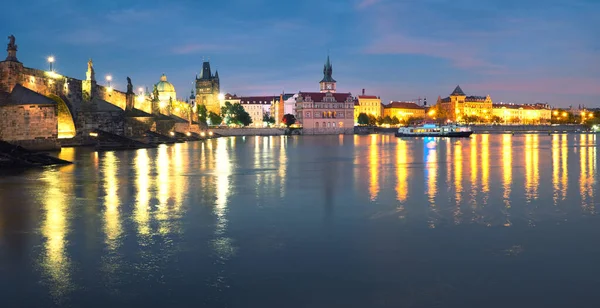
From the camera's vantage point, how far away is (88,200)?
645 inches

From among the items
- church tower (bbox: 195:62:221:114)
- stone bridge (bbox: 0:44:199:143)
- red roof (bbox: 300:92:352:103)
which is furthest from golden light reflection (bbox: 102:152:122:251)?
church tower (bbox: 195:62:221:114)

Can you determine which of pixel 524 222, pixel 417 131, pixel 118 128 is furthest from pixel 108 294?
pixel 417 131

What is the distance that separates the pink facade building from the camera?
145000 mm

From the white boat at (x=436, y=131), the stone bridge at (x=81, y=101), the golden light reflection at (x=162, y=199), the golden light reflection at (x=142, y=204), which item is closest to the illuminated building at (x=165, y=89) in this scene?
the white boat at (x=436, y=131)

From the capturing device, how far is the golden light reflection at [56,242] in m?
7.87

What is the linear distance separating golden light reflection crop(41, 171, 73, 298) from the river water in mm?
33

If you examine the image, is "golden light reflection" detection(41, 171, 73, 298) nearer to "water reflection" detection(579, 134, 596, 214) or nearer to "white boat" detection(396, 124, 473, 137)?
"water reflection" detection(579, 134, 596, 214)

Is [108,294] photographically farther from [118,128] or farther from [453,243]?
[118,128]

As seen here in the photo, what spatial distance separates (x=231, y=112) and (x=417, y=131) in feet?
180

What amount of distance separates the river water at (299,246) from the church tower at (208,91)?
164027mm

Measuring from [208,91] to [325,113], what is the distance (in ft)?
173

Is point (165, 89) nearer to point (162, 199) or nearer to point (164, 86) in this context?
point (164, 86)

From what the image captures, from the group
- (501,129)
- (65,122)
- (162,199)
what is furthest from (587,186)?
(501,129)

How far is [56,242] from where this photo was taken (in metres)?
10.4
